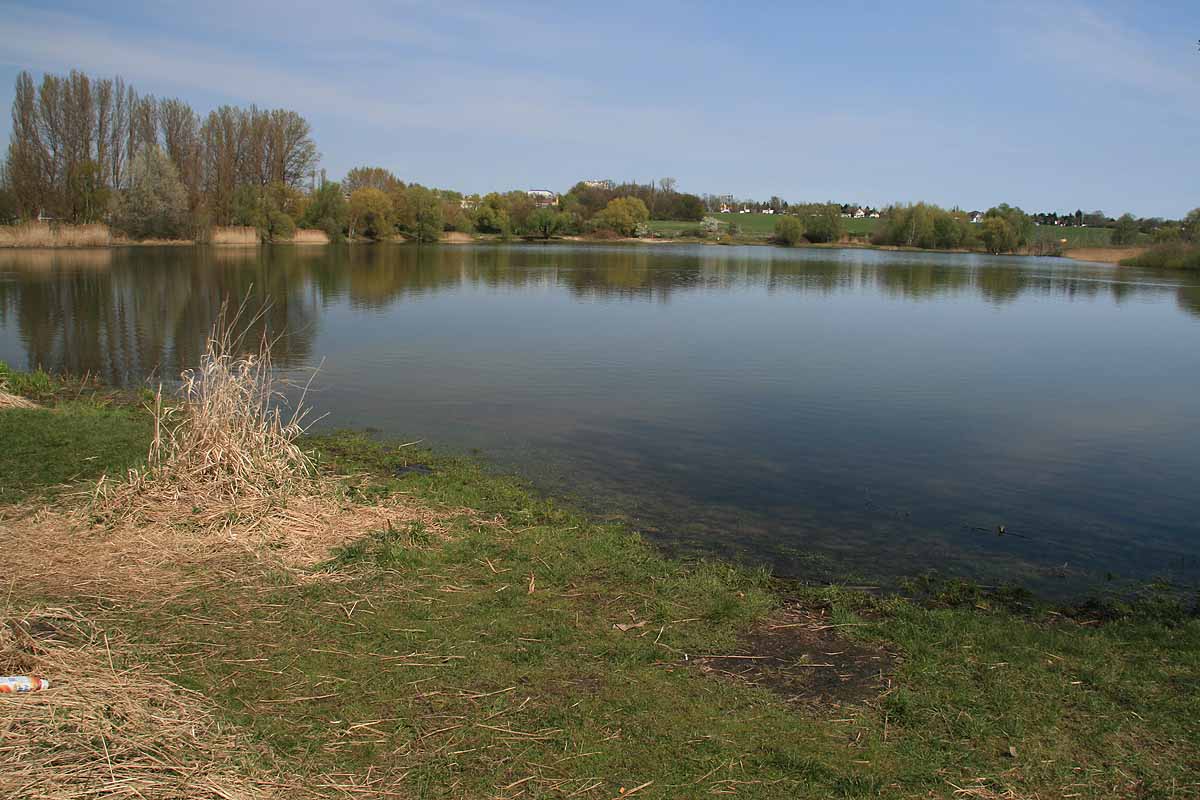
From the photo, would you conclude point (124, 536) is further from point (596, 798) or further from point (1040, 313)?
point (1040, 313)

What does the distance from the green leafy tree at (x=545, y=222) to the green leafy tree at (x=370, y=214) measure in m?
26.7

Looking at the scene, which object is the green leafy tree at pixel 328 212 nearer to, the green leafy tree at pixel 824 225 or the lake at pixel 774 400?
the lake at pixel 774 400

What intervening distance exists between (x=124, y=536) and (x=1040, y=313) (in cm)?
3233

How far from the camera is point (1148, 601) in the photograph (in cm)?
650

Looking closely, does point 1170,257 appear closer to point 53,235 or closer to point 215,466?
point 215,466

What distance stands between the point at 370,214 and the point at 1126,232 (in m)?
79.7

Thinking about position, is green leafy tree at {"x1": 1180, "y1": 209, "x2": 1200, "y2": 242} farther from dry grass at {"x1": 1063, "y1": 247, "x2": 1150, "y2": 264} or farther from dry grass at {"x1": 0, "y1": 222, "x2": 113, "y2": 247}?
dry grass at {"x1": 0, "y1": 222, "x2": 113, "y2": 247}

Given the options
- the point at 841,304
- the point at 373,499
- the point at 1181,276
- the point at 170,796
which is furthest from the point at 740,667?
the point at 1181,276

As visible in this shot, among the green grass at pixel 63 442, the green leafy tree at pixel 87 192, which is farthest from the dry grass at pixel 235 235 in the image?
the green grass at pixel 63 442

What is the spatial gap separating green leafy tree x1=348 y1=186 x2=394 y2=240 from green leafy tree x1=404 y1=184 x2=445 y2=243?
2910 millimetres

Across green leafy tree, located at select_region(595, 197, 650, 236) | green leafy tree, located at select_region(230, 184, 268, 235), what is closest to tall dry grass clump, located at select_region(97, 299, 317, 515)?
green leafy tree, located at select_region(230, 184, 268, 235)

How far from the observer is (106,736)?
343 centimetres

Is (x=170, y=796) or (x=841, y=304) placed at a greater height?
(x=841, y=304)

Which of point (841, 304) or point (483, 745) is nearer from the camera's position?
point (483, 745)
